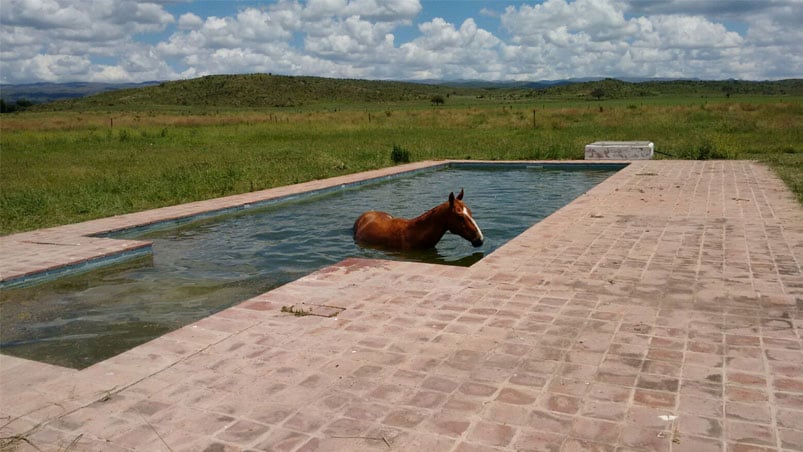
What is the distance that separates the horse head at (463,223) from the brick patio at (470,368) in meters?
1.05

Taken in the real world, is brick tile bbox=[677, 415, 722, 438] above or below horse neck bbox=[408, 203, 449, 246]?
below

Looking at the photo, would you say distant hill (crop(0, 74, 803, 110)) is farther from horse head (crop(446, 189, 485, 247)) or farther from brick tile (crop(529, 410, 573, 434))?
brick tile (crop(529, 410, 573, 434))

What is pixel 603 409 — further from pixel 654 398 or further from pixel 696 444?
pixel 696 444

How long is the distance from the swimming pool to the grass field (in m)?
2.47

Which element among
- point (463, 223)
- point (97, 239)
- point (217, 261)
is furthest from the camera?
point (97, 239)

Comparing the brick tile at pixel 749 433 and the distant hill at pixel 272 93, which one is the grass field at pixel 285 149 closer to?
the brick tile at pixel 749 433

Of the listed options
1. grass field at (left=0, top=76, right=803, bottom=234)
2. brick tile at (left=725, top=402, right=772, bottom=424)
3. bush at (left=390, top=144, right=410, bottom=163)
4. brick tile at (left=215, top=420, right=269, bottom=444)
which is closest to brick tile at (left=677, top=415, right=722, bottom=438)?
brick tile at (left=725, top=402, right=772, bottom=424)

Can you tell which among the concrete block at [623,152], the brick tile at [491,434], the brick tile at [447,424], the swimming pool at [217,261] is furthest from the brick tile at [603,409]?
the concrete block at [623,152]

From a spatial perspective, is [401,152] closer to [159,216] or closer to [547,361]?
[159,216]

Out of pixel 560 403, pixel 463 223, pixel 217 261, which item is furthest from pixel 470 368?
pixel 217 261

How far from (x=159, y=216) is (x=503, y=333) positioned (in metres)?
7.81

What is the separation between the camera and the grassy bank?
43.9ft

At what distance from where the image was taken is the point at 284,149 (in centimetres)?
2427

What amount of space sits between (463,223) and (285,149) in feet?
56.5
